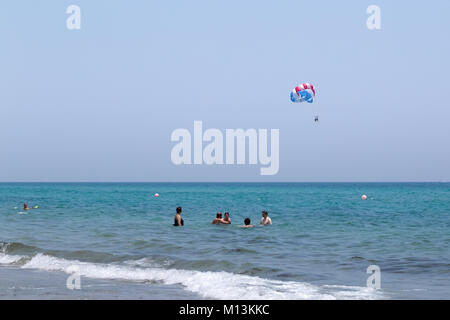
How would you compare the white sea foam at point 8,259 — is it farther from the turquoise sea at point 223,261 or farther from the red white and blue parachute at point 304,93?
the red white and blue parachute at point 304,93

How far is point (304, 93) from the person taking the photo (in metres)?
35.4

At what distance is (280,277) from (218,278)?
1808 millimetres

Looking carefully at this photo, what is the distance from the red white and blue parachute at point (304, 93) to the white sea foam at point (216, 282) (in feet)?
68.1

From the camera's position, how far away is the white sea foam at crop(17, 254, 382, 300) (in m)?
A: 13.1

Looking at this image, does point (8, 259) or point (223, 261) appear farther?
point (8, 259)

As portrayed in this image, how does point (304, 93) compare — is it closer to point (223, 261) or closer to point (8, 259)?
point (223, 261)

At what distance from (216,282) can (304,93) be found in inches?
888

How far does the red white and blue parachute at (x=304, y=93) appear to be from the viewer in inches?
1393

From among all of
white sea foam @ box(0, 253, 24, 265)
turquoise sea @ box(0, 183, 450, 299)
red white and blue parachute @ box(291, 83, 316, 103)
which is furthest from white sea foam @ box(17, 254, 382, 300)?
red white and blue parachute @ box(291, 83, 316, 103)

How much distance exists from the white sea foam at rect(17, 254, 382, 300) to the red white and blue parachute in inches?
818

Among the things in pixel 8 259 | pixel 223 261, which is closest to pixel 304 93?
pixel 223 261

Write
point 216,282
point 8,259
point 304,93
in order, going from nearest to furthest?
point 216,282, point 8,259, point 304,93

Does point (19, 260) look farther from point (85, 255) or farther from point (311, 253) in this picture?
point (311, 253)

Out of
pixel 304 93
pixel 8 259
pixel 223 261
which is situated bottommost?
pixel 8 259
